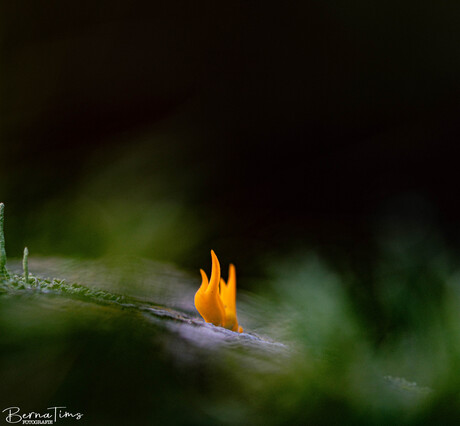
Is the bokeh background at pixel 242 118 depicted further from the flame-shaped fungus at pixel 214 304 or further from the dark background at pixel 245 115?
the flame-shaped fungus at pixel 214 304

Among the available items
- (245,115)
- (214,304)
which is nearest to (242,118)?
(245,115)

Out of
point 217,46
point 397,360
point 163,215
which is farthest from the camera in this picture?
point 217,46

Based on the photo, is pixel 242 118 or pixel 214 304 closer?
pixel 214 304

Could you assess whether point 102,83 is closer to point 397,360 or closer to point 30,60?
point 30,60

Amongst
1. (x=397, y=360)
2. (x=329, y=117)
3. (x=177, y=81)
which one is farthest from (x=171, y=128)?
(x=397, y=360)

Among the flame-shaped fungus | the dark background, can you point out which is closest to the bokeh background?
the dark background

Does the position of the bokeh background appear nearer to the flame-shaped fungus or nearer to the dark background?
the dark background

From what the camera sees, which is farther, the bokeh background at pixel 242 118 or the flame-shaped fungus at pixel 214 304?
the bokeh background at pixel 242 118

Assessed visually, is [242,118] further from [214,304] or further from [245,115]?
[214,304]

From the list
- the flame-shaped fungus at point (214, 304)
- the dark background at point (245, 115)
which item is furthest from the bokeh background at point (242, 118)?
the flame-shaped fungus at point (214, 304)
